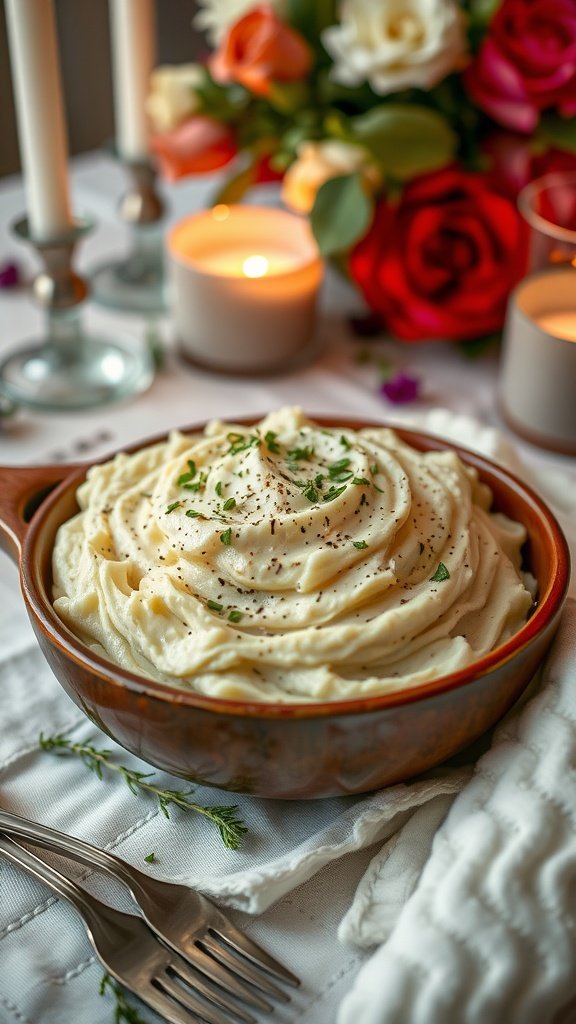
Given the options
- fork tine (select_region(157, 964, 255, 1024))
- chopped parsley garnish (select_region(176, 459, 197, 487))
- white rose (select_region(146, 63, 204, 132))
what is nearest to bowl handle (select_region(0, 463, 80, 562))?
chopped parsley garnish (select_region(176, 459, 197, 487))

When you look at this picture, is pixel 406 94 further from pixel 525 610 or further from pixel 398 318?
pixel 525 610

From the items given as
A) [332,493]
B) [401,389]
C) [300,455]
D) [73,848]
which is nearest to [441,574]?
[332,493]

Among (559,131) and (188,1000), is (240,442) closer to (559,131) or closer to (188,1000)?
(188,1000)

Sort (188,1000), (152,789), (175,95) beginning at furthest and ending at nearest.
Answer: (175,95) < (152,789) < (188,1000)

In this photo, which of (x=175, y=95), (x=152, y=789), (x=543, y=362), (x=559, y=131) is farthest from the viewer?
(x=175, y=95)

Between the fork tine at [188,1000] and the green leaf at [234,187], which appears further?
the green leaf at [234,187]

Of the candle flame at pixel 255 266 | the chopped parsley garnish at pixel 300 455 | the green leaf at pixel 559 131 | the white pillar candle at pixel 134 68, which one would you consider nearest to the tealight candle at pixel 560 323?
the green leaf at pixel 559 131

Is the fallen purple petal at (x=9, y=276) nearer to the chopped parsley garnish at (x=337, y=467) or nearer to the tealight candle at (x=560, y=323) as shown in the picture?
the tealight candle at (x=560, y=323)

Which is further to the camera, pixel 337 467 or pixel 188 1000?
pixel 337 467
